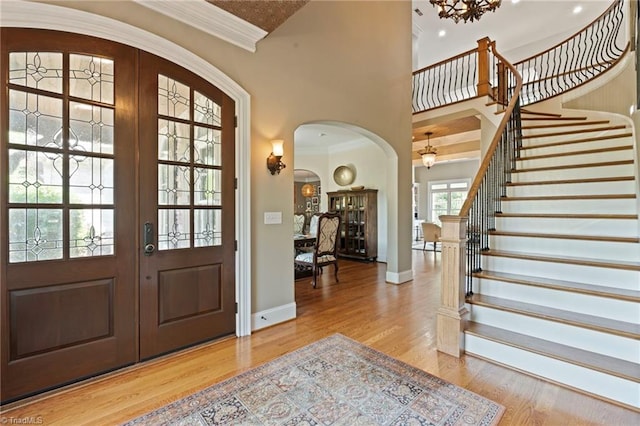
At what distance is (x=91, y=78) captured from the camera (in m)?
2.14

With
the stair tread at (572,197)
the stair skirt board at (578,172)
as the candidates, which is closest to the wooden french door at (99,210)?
the stair tread at (572,197)

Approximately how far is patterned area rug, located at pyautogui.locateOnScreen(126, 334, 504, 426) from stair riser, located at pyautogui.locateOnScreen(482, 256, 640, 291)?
152 centimetres

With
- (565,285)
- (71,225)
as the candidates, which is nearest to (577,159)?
(565,285)

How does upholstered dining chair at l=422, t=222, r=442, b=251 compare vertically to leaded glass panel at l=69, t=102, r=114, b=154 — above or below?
below

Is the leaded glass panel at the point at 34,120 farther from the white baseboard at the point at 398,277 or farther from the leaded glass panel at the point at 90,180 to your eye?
the white baseboard at the point at 398,277

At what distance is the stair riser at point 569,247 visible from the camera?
2623mm

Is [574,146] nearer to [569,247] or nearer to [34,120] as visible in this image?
[569,247]

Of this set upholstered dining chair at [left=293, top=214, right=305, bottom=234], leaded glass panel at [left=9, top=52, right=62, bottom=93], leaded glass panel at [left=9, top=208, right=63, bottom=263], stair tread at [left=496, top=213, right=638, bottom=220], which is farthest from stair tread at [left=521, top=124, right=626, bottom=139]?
leaded glass panel at [left=9, top=208, right=63, bottom=263]

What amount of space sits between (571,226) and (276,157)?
3.15 metres

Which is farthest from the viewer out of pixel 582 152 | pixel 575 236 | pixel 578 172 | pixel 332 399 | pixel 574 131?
pixel 574 131

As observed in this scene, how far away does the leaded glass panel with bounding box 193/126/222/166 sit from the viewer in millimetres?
2650

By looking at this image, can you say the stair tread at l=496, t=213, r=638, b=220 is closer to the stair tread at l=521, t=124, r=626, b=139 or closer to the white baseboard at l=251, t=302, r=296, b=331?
the stair tread at l=521, t=124, r=626, b=139

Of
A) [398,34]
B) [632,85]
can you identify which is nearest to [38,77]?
[398,34]

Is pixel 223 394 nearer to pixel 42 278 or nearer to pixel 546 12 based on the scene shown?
pixel 42 278
